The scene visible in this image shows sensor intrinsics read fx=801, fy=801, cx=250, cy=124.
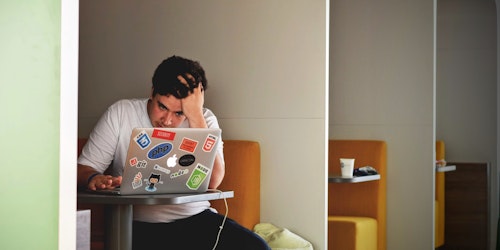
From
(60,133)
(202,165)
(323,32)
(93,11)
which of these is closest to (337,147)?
(323,32)

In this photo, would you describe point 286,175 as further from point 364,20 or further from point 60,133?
point 60,133

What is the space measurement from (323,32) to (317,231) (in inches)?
43.5

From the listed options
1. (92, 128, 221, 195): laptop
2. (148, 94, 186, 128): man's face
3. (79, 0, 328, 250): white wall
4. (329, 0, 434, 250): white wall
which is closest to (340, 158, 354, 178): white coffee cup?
(79, 0, 328, 250): white wall

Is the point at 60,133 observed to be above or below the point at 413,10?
below

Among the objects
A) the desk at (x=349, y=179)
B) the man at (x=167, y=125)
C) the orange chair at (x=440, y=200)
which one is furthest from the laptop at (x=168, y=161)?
the orange chair at (x=440, y=200)

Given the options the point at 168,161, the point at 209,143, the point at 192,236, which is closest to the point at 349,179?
the point at 192,236

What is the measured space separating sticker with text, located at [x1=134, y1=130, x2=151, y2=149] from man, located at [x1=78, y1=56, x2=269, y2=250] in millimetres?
542

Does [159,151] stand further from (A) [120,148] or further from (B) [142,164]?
(A) [120,148]

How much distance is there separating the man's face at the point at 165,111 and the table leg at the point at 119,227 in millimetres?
852

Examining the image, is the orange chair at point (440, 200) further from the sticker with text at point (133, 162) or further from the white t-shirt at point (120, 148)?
the sticker with text at point (133, 162)

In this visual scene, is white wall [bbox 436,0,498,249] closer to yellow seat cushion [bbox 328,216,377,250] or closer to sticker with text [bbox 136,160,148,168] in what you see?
A: yellow seat cushion [bbox 328,216,377,250]

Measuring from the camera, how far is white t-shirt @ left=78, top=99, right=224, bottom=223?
3.69 m

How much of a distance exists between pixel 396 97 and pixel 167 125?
9.30 ft

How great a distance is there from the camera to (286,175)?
14.7 feet
